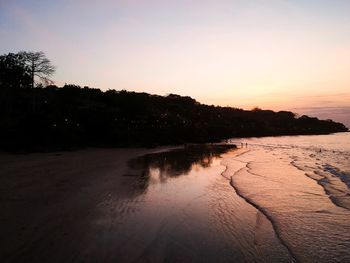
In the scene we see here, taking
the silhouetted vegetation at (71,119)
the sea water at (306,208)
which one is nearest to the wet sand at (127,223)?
the sea water at (306,208)

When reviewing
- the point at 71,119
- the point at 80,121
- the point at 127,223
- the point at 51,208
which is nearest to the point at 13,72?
the point at 71,119

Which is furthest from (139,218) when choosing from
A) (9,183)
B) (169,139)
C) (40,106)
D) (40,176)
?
(169,139)

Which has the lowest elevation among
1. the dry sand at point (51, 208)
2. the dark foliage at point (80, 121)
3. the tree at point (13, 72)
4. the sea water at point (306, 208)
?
the sea water at point (306, 208)

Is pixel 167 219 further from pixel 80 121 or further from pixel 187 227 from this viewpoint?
pixel 80 121

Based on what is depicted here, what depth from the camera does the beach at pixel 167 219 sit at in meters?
8.10

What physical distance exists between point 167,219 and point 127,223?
5.02 ft

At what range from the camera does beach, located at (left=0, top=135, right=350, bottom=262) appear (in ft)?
26.6

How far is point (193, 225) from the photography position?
10805 mm

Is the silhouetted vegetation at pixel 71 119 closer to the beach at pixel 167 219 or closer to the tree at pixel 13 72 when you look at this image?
the tree at pixel 13 72

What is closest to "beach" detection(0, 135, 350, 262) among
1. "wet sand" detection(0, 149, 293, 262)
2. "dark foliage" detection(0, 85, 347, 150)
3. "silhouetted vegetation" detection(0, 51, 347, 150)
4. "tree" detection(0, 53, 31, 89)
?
"wet sand" detection(0, 149, 293, 262)

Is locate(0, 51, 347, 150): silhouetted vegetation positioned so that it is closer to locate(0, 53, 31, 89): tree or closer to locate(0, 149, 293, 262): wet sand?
locate(0, 53, 31, 89): tree

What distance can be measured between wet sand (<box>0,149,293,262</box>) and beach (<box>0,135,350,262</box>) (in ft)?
0.09

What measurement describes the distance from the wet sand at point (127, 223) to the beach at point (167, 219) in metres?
0.03

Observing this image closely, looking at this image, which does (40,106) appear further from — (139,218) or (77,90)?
(139,218)
